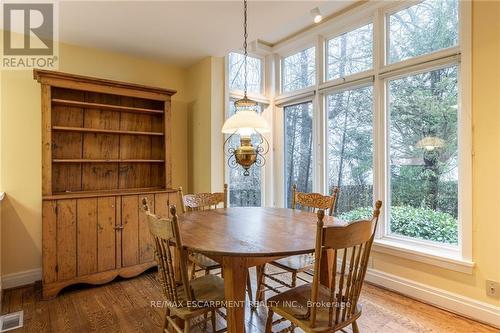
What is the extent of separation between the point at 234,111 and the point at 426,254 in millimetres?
2624

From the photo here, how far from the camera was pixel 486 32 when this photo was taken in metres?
2.17

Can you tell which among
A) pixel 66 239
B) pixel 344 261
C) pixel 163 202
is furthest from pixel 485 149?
pixel 66 239

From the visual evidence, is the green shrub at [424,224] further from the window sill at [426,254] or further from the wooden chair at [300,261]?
the wooden chair at [300,261]

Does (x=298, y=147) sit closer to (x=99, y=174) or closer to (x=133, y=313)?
(x=99, y=174)

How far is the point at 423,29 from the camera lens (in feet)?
8.63

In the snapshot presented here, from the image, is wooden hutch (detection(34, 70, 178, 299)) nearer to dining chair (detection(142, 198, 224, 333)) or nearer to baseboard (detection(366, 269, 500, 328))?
dining chair (detection(142, 198, 224, 333))

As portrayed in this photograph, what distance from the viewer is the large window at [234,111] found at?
12.5ft

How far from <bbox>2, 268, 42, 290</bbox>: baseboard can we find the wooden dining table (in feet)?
6.51

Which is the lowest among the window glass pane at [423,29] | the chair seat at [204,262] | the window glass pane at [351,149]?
the chair seat at [204,262]

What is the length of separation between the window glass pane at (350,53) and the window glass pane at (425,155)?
44 cm

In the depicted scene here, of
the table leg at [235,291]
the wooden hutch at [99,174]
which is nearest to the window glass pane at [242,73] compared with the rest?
the wooden hutch at [99,174]

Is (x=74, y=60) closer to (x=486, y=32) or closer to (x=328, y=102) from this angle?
(x=328, y=102)

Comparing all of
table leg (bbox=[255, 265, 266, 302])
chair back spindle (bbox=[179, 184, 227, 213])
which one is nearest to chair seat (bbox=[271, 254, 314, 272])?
table leg (bbox=[255, 265, 266, 302])

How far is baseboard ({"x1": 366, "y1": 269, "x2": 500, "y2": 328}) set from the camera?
2164 mm
